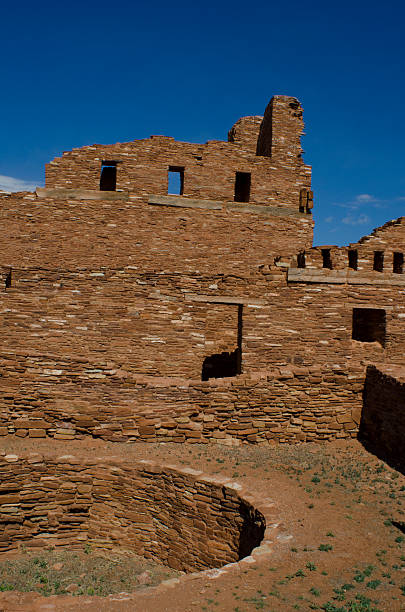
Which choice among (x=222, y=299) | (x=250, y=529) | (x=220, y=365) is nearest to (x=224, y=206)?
(x=222, y=299)

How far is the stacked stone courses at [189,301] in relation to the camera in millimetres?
11828

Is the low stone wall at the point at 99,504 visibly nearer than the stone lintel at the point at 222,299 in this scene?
Yes

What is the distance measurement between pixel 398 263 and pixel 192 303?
676 centimetres

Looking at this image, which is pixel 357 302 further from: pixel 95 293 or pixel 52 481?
pixel 52 481

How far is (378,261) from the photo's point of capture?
15328 mm

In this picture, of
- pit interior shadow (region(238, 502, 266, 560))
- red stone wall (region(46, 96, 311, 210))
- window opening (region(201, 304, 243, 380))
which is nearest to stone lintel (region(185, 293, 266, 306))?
window opening (region(201, 304, 243, 380))

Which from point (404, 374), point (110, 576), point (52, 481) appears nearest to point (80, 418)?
point (52, 481)

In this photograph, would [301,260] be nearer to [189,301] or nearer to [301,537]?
[189,301]

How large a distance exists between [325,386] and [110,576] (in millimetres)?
6583

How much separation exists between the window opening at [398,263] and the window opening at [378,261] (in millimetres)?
518

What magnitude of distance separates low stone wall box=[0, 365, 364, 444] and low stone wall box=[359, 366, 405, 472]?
574mm

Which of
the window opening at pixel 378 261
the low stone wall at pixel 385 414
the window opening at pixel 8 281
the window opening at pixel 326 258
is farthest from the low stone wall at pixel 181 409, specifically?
the window opening at pixel 378 261

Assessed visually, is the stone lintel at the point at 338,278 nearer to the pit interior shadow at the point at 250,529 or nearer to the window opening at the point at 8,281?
the pit interior shadow at the point at 250,529

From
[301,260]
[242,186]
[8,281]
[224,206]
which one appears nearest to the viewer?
[8,281]
